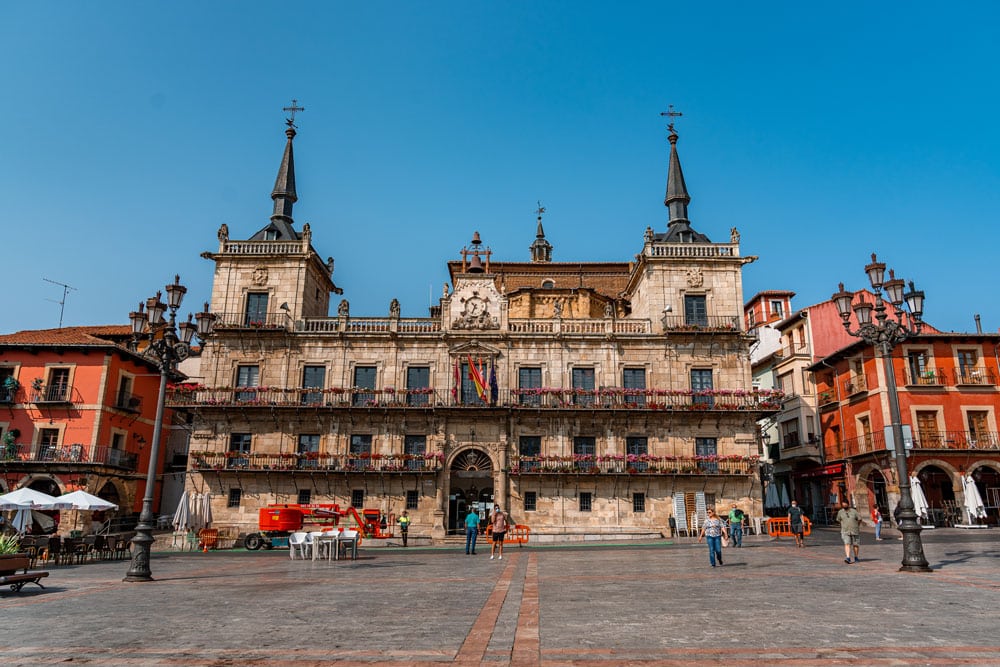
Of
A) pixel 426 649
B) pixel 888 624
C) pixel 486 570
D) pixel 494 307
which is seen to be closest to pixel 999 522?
pixel 494 307

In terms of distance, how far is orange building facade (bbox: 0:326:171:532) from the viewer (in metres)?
33.6

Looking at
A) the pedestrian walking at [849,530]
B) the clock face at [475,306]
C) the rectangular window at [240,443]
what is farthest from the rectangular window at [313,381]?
the pedestrian walking at [849,530]

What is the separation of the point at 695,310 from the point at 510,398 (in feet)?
35.7

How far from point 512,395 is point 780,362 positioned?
909 inches

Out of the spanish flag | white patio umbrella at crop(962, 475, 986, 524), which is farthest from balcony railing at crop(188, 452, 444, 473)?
white patio umbrella at crop(962, 475, 986, 524)

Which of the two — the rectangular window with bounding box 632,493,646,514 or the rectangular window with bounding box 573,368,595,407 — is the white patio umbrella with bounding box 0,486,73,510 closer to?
the rectangular window with bounding box 573,368,595,407

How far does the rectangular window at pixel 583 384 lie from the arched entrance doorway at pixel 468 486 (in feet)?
17.6

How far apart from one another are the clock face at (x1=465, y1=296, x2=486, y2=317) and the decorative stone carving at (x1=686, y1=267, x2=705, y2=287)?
10.9 meters

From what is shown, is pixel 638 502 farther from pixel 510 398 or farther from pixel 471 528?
pixel 471 528

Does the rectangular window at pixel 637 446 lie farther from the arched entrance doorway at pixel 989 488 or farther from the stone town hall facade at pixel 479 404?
the arched entrance doorway at pixel 989 488

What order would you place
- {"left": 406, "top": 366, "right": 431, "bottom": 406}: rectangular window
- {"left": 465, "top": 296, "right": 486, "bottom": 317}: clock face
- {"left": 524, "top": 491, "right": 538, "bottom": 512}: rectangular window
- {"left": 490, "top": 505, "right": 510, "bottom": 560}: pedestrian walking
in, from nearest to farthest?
1. {"left": 490, "top": 505, "right": 510, "bottom": 560}: pedestrian walking
2. {"left": 524, "top": 491, "right": 538, "bottom": 512}: rectangular window
3. {"left": 406, "top": 366, "right": 431, "bottom": 406}: rectangular window
4. {"left": 465, "top": 296, "right": 486, "bottom": 317}: clock face

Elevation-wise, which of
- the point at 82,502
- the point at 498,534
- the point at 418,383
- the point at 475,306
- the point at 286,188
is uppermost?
the point at 286,188

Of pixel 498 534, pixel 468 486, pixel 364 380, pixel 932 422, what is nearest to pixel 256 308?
pixel 364 380

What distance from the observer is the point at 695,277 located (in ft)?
118
